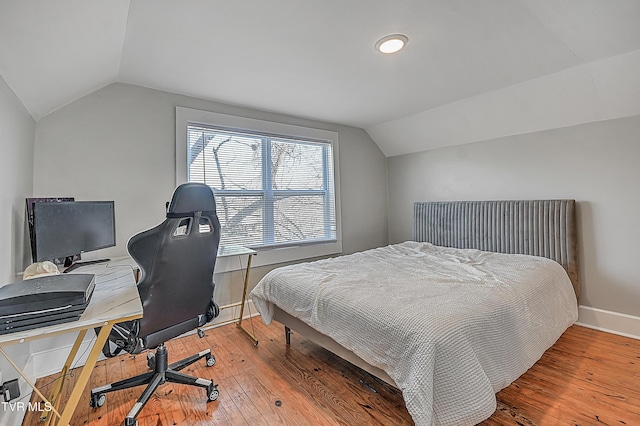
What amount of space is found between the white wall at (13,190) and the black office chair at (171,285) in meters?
0.59

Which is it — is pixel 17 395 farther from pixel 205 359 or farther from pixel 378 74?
pixel 378 74

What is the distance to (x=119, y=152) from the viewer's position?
8.73 ft

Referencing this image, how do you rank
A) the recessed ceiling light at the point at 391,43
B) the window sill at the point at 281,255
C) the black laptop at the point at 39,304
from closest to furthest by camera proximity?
the black laptop at the point at 39,304, the recessed ceiling light at the point at 391,43, the window sill at the point at 281,255

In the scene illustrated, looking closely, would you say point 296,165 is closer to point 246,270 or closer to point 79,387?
point 246,270

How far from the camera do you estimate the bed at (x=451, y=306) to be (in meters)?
1.42

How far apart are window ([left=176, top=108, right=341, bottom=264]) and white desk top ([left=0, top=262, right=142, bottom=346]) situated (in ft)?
4.76

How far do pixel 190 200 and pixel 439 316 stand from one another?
1484mm

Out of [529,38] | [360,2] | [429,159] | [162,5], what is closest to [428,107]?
A: [429,159]

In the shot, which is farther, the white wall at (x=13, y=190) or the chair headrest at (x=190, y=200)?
the chair headrest at (x=190, y=200)

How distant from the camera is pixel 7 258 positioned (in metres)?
1.69

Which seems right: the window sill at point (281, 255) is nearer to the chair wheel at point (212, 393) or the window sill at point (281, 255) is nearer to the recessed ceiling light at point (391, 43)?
the chair wheel at point (212, 393)

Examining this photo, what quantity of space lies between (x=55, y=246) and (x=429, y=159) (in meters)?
3.95

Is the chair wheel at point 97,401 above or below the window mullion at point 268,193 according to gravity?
below

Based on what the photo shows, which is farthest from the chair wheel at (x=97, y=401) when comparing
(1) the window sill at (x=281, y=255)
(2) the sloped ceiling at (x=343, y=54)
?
(2) the sloped ceiling at (x=343, y=54)
